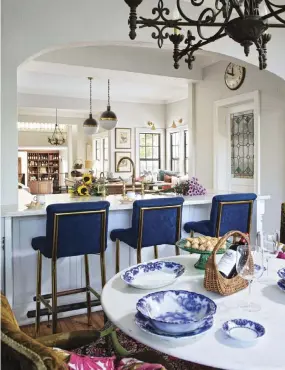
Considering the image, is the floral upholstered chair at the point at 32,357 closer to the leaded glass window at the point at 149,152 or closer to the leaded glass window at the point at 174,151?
the leaded glass window at the point at 174,151

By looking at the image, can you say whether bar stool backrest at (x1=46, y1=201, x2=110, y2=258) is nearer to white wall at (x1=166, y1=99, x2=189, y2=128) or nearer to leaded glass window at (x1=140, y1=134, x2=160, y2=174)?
white wall at (x1=166, y1=99, x2=189, y2=128)

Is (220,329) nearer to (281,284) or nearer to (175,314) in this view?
(175,314)

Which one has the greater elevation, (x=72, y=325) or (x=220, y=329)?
(x=220, y=329)

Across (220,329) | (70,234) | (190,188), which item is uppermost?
(190,188)

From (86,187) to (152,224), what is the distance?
3.51 ft

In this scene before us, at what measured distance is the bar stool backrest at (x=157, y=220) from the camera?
2.93 m

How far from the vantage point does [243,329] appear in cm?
125

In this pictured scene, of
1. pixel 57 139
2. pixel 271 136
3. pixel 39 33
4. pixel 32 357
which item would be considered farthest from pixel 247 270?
pixel 57 139

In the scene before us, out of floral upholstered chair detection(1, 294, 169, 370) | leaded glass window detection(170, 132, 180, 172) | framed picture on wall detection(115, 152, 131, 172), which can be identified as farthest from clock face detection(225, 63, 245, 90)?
floral upholstered chair detection(1, 294, 169, 370)

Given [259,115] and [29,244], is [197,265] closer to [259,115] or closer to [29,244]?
[29,244]

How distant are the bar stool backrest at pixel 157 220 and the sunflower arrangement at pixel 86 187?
97 centimetres

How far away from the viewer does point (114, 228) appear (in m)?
3.47

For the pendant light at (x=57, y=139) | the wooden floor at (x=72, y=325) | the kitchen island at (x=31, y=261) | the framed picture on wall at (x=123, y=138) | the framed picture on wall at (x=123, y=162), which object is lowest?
the wooden floor at (x=72, y=325)

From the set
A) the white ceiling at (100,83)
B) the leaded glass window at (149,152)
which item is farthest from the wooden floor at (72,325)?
the leaded glass window at (149,152)
